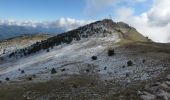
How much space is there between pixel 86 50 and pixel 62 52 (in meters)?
8.77

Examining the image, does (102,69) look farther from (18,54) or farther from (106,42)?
(18,54)

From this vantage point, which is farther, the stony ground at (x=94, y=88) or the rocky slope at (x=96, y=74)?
the rocky slope at (x=96, y=74)

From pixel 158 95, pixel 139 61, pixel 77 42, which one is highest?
pixel 77 42

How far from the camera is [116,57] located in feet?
215

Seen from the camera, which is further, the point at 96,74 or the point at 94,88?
the point at 96,74

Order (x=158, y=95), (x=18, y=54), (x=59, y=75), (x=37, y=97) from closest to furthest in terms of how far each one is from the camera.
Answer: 1. (x=158, y=95)
2. (x=37, y=97)
3. (x=59, y=75)
4. (x=18, y=54)

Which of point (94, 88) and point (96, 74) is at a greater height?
point (96, 74)

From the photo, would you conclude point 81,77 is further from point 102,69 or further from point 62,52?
point 62,52

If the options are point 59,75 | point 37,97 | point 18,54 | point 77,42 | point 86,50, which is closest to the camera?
point 37,97

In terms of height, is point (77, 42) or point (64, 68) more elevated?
point (77, 42)

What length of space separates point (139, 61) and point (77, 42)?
1656 inches

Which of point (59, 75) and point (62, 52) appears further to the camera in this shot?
point (62, 52)

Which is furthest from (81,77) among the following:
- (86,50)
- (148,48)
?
(86,50)

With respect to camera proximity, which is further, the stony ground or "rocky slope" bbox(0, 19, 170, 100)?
"rocky slope" bbox(0, 19, 170, 100)
